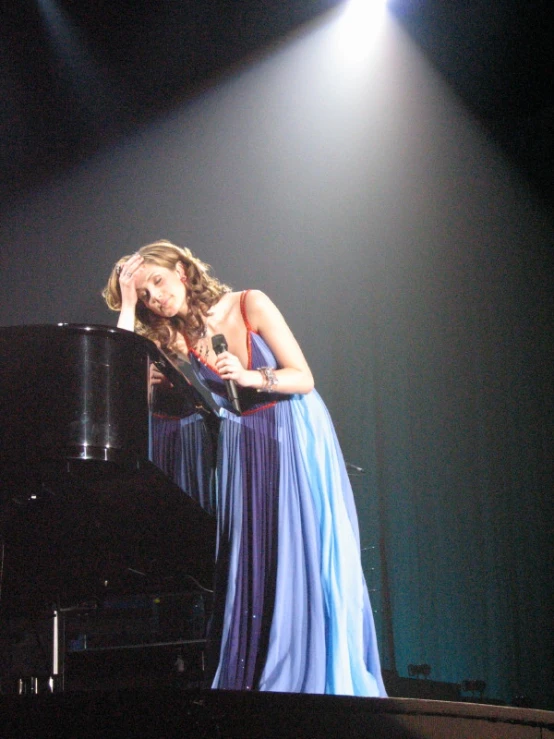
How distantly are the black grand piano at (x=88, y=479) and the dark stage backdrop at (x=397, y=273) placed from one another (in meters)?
1.50

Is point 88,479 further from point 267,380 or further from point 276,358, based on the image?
point 276,358

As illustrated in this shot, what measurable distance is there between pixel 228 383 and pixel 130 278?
2.57 feet

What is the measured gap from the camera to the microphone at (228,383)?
2674 millimetres

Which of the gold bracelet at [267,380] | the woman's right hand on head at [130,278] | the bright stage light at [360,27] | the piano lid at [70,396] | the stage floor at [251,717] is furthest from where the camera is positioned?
the bright stage light at [360,27]

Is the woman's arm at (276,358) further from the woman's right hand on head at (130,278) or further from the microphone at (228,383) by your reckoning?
the woman's right hand on head at (130,278)

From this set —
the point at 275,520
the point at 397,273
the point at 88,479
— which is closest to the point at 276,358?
the point at 275,520

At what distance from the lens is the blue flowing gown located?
2568mm

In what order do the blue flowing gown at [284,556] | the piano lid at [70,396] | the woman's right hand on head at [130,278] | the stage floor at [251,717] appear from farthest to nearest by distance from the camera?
the woman's right hand on head at [130,278]
the blue flowing gown at [284,556]
the piano lid at [70,396]
the stage floor at [251,717]

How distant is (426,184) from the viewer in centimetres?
437

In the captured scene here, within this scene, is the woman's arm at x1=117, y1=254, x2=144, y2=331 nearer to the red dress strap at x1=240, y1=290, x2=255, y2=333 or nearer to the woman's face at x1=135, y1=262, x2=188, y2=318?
the woman's face at x1=135, y1=262, x2=188, y2=318

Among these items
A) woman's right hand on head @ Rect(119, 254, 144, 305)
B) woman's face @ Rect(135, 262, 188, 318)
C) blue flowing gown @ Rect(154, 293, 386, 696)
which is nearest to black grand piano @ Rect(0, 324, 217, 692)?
blue flowing gown @ Rect(154, 293, 386, 696)

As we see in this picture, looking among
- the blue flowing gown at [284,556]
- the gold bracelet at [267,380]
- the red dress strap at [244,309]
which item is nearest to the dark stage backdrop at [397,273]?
the red dress strap at [244,309]

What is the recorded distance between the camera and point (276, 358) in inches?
116

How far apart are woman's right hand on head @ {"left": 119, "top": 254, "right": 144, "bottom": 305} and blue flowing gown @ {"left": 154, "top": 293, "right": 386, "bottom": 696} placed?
56 centimetres
